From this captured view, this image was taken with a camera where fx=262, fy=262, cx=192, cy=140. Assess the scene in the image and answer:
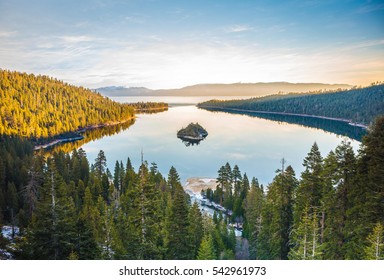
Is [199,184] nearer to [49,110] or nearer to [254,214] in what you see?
[254,214]

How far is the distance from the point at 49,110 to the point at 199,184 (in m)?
33.8

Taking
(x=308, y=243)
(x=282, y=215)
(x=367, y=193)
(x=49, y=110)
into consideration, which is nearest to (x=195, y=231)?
(x=282, y=215)

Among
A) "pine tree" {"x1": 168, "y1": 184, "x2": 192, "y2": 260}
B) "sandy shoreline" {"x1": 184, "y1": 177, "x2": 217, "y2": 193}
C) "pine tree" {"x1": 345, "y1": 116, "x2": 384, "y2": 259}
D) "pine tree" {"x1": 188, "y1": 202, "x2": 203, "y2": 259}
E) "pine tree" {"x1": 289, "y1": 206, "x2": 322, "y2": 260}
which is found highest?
"pine tree" {"x1": 345, "y1": 116, "x2": 384, "y2": 259}

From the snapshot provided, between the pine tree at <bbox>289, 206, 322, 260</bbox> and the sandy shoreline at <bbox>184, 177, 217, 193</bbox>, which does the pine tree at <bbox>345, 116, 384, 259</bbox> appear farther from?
the sandy shoreline at <bbox>184, 177, 217, 193</bbox>

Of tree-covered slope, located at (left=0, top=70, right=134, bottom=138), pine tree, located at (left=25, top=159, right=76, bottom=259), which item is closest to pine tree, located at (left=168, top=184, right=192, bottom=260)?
pine tree, located at (left=25, top=159, right=76, bottom=259)

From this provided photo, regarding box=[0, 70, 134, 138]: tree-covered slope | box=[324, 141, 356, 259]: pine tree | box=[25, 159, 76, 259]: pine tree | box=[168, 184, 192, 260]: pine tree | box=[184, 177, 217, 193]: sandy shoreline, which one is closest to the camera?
box=[25, 159, 76, 259]: pine tree

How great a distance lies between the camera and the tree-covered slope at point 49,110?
68.4 feet

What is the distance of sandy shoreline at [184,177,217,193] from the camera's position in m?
16.4

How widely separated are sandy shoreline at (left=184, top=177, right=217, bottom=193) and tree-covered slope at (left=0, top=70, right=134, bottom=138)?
34.5ft

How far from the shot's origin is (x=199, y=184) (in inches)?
663
